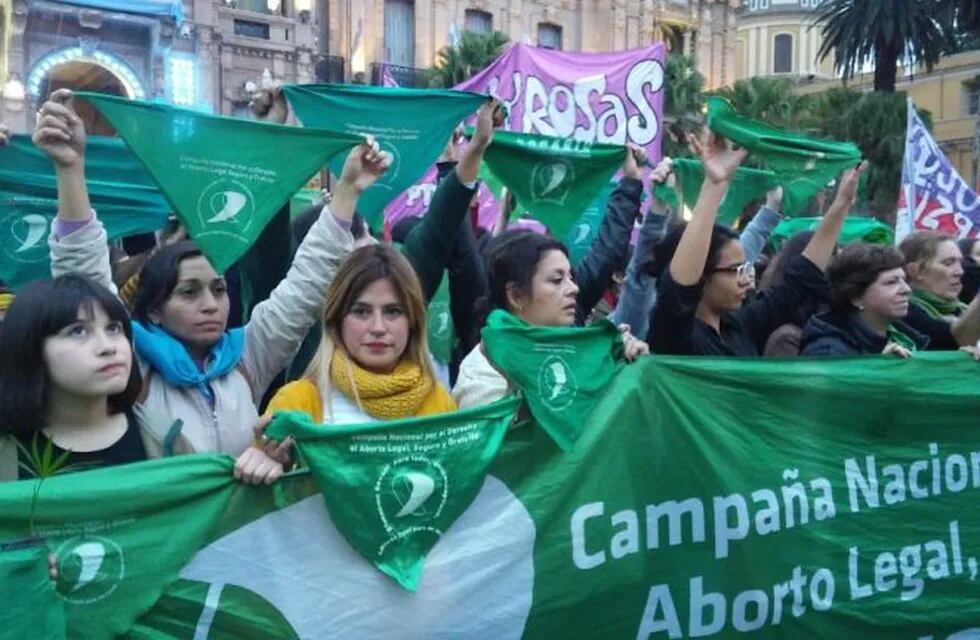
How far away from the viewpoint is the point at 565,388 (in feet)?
10.8

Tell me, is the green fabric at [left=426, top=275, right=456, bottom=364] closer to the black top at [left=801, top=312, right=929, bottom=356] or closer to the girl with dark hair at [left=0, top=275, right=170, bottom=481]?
the black top at [left=801, top=312, right=929, bottom=356]

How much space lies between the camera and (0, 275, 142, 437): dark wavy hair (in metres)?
2.69

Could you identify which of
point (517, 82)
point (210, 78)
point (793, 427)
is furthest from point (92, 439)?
point (210, 78)

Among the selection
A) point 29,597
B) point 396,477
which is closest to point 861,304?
point 396,477

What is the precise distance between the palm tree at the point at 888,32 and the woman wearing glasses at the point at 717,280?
103 ft

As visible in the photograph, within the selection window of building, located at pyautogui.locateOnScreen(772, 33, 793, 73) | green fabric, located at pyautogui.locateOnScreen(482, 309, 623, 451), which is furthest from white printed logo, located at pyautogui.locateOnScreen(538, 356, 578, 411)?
window of building, located at pyautogui.locateOnScreen(772, 33, 793, 73)

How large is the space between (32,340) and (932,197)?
6.47 metres

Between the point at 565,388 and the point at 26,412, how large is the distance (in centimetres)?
147

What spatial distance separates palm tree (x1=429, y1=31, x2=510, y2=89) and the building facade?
5.32 ft

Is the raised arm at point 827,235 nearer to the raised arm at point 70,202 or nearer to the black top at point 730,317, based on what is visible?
the black top at point 730,317

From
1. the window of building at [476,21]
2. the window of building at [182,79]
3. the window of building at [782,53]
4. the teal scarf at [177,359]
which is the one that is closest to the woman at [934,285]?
the teal scarf at [177,359]

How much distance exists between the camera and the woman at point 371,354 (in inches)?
118

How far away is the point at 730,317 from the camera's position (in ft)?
14.5

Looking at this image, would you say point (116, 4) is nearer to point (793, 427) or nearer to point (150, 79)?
point (150, 79)
